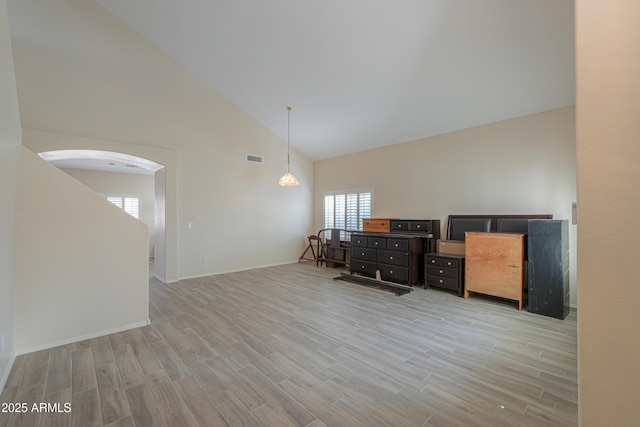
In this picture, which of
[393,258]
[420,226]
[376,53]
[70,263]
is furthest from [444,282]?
[70,263]

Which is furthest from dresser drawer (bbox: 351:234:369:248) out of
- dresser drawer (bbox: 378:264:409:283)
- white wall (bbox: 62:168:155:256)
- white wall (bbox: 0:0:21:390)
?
white wall (bbox: 62:168:155:256)

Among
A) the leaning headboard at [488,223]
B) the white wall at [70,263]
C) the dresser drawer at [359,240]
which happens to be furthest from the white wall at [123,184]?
the leaning headboard at [488,223]

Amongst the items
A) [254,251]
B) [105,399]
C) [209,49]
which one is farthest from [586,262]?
[254,251]

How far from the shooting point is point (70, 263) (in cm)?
306

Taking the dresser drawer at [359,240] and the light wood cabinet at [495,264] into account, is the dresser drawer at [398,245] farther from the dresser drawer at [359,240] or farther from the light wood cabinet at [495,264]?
the light wood cabinet at [495,264]

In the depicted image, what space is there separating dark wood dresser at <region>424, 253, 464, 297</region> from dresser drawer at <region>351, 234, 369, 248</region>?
4.63 ft

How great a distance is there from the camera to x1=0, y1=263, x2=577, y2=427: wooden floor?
1.88 meters

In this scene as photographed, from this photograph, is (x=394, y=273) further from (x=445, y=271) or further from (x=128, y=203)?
(x=128, y=203)

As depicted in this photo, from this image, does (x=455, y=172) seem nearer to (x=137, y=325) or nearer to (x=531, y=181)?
(x=531, y=181)

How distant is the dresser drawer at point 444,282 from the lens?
183 inches

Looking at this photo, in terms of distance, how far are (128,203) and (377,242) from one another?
8.51m

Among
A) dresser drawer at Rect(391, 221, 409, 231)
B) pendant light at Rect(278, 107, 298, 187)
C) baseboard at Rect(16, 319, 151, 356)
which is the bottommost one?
baseboard at Rect(16, 319, 151, 356)

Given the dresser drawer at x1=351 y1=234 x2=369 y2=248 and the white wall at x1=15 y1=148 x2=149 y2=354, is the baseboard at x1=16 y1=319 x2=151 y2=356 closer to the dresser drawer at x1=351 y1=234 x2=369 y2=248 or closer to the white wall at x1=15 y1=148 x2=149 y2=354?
the white wall at x1=15 y1=148 x2=149 y2=354

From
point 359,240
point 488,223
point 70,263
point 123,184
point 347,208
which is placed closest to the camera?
point 70,263
